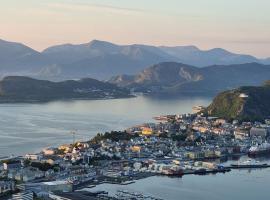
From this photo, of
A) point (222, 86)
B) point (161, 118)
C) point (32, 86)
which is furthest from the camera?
point (222, 86)

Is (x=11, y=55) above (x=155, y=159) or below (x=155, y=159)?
above

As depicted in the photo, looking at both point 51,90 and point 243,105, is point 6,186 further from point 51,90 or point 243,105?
point 51,90

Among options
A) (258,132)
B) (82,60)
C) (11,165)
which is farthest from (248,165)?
(82,60)

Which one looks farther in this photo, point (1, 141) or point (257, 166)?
point (1, 141)

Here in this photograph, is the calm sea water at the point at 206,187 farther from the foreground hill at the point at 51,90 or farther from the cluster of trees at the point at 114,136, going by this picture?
the foreground hill at the point at 51,90

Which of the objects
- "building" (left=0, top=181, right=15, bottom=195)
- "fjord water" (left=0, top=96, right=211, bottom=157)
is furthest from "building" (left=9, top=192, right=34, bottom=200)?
"fjord water" (left=0, top=96, right=211, bottom=157)

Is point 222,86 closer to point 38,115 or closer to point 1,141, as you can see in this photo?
point 38,115

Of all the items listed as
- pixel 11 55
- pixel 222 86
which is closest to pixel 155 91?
pixel 222 86
